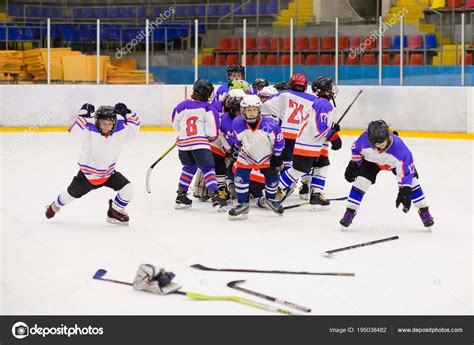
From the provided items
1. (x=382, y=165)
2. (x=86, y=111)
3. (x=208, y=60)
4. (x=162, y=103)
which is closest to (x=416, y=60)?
(x=208, y=60)

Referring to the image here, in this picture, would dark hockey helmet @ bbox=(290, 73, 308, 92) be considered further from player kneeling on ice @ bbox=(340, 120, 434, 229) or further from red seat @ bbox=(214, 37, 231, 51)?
red seat @ bbox=(214, 37, 231, 51)

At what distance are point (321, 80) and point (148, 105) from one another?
22.4 ft

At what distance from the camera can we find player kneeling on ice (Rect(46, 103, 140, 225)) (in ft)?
20.7

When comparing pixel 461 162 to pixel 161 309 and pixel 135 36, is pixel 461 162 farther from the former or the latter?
pixel 135 36

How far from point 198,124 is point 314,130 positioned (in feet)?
2.93

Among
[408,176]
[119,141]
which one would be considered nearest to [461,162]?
[408,176]

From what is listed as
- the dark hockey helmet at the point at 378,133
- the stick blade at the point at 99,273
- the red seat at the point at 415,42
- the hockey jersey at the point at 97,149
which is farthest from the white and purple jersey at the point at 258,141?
the red seat at the point at 415,42

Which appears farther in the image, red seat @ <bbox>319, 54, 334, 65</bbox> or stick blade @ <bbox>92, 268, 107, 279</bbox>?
red seat @ <bbox>319, 54, 334, 65</bbox>

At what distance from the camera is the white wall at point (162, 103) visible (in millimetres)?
12891

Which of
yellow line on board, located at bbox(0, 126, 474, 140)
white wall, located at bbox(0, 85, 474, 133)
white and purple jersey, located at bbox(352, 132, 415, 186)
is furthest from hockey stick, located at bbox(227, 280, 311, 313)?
white wall, located at bbox(0, 85, 474, 133)

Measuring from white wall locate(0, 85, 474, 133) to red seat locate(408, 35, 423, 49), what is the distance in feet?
2.22

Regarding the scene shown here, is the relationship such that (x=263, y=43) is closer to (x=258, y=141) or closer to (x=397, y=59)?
(x=397, y=59)
